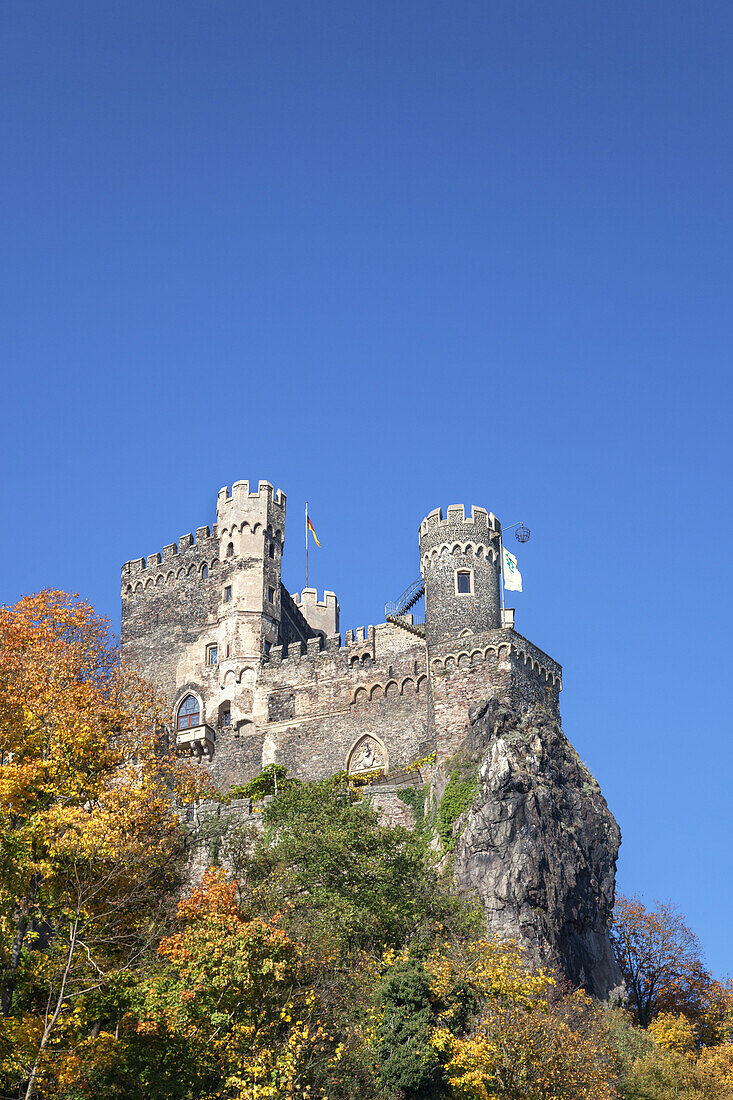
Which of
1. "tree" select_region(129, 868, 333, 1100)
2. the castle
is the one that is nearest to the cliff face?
the castle

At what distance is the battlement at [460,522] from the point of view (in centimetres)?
6631

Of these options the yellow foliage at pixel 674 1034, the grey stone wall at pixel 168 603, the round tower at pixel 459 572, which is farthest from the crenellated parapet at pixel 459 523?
the yellow foliage at pixel 674 1034

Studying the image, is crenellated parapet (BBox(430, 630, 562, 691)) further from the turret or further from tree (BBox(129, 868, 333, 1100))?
tree (BBox(129, 868, 333, 1100))

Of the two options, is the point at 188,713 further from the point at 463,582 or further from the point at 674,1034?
the point at 674,1034

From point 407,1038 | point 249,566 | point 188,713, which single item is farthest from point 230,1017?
point 249,566

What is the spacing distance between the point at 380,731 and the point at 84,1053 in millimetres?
31339

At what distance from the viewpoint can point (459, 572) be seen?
6488 centimetres

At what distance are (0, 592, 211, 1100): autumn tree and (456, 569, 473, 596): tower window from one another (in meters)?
21.3

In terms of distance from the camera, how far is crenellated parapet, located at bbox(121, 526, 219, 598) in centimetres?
7225

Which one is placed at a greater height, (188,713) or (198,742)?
(188,713)

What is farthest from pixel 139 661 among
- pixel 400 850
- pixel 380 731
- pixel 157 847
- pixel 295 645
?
pixel 157 847

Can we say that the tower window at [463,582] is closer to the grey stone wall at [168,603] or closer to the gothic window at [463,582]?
the gothic window at [463,582]

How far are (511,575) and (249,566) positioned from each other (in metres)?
14.3

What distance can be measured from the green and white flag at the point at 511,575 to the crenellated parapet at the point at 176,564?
16139 mm
